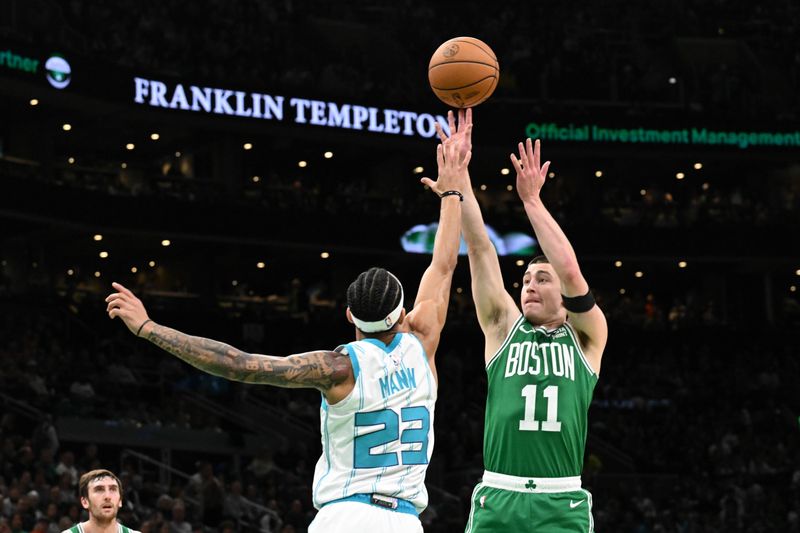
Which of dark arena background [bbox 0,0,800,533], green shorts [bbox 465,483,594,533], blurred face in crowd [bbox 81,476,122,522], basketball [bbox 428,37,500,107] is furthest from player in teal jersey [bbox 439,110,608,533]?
dark arena background [bbox 0,0,800,533]

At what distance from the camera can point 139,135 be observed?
37.9 metres

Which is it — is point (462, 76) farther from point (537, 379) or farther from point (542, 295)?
point (537, 379)

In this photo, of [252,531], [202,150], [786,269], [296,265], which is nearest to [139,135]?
[202,150]

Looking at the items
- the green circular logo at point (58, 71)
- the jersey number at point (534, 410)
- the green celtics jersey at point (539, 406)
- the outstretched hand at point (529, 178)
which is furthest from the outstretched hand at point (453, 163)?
the green circular logo at point (58, 71)

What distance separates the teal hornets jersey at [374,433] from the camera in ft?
21.7

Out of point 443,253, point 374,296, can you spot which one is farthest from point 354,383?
point 443,253

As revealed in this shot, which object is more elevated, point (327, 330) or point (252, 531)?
point (327, 330)

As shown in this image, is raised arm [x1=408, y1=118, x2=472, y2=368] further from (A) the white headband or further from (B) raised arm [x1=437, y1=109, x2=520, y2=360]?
(A) the white headband

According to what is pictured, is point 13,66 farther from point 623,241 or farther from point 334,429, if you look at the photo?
point 334,429

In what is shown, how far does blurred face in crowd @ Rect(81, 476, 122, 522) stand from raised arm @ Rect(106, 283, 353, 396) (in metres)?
4.01

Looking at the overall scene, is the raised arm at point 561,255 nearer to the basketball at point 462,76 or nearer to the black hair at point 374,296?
the basketball at point 462,76

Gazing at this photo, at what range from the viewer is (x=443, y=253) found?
303 inches

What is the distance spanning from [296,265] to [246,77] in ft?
22.9

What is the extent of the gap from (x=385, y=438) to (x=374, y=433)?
0.21 feet
